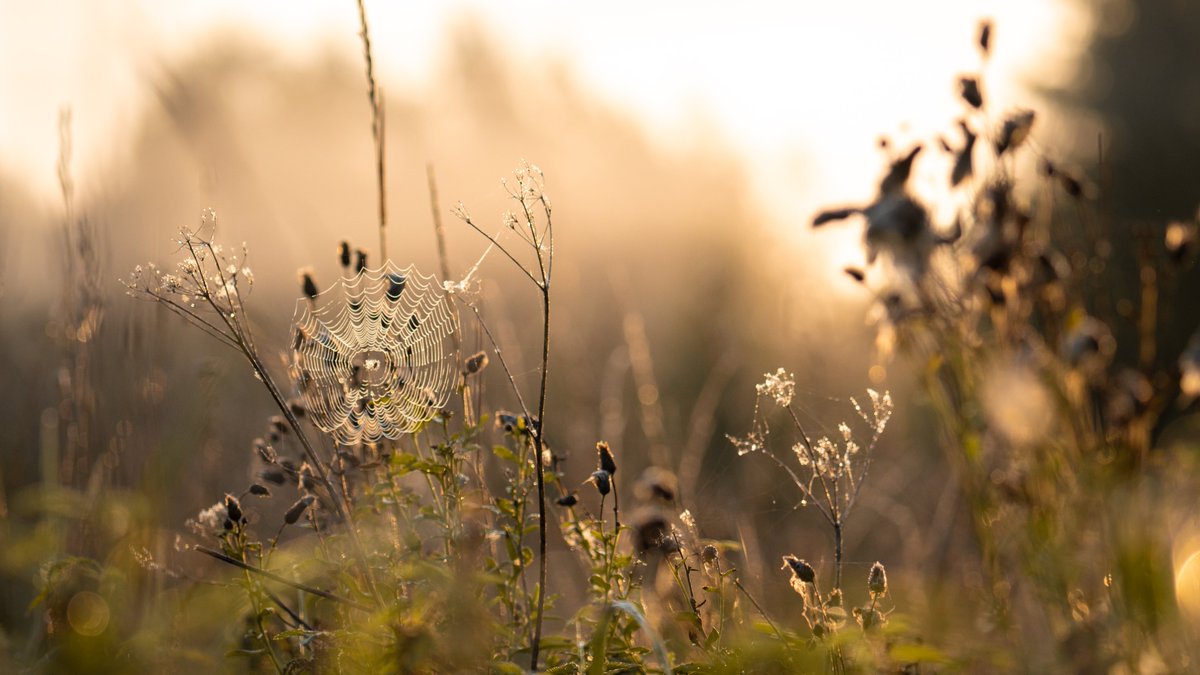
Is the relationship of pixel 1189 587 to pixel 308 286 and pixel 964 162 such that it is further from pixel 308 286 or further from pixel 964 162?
pixel 308 286

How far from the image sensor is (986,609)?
6.07 feet

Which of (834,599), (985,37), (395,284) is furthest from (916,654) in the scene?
(395,284)

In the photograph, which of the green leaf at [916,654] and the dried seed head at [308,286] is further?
the dried seed head at [308,286]

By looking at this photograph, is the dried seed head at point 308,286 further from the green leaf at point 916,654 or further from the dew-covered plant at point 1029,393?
the green leaf at point 916,654

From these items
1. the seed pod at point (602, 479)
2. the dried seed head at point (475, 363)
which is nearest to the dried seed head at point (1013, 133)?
the seed pod at point (602, 479)

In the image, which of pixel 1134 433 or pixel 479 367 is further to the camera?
pixel 479 367

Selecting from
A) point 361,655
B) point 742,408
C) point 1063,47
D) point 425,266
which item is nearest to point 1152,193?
point 1063,47

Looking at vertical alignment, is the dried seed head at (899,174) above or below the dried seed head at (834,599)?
above

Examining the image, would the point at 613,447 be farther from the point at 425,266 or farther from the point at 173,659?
the point at 425,266

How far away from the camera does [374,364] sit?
6.53 ft

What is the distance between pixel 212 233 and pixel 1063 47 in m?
16.4

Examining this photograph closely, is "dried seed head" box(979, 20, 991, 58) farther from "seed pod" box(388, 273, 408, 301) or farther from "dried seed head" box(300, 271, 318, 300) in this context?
"dried seed head" box(300, 271, 318, 300)

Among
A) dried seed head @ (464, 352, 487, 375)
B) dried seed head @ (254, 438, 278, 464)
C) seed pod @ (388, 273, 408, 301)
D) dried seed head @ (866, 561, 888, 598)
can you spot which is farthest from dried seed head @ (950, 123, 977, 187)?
dried seed head @ (254, 438, 278, 464)

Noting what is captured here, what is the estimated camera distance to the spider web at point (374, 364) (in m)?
1.91
